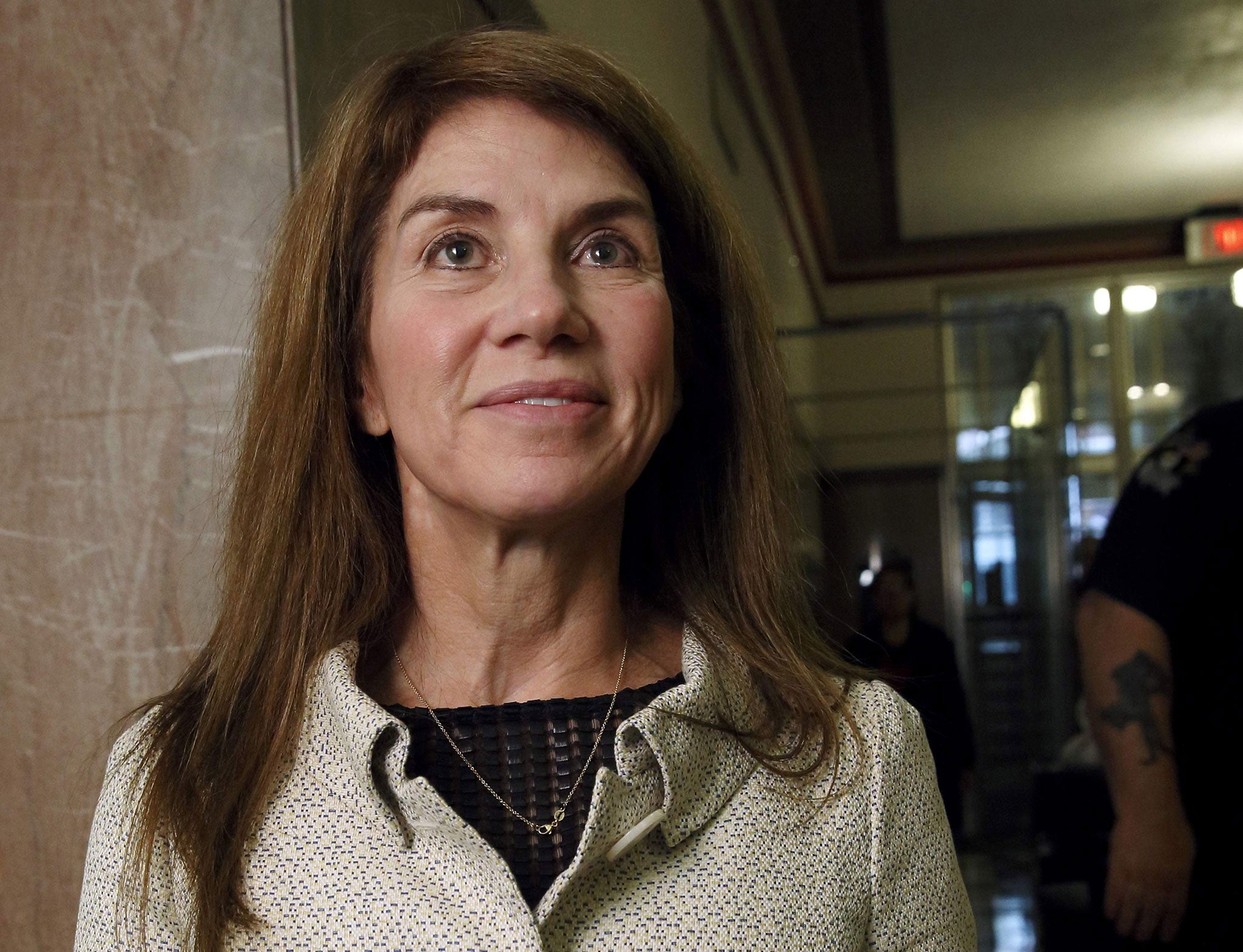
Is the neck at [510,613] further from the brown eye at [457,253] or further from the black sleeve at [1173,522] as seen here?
the black sleeve at [1173,522]

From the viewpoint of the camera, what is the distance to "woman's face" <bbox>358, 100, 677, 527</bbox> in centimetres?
104

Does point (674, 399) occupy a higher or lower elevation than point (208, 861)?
higher

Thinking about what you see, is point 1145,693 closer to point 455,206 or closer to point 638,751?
point 638,751

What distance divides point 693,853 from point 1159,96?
583 cm

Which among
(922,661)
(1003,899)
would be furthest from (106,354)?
(1003,899)

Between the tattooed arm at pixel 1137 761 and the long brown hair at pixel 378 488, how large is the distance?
3.54 feet

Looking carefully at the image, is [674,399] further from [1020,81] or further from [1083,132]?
[1083,132]

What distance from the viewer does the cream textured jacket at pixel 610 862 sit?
3.27 feet

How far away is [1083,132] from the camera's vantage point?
631cm

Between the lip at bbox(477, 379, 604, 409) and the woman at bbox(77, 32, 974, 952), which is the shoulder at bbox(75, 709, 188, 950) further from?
the lip at bbox(477, 379, 604, 409)

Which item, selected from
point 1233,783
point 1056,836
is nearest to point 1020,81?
point 1056,836

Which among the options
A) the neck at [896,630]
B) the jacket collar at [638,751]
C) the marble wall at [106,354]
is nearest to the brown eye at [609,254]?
the jacket collar at [638,751]

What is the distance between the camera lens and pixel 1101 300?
751 cm

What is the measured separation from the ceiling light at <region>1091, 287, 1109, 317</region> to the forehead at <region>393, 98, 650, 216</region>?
6.76 meters
